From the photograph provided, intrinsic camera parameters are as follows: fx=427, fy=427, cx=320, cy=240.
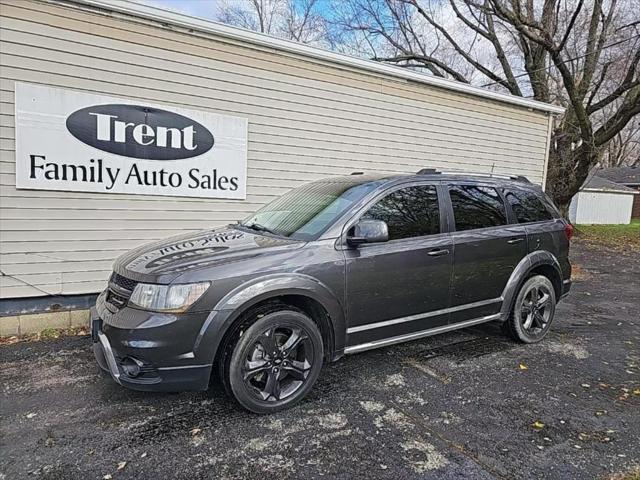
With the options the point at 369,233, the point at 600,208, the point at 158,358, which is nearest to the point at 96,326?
the point at 158,358

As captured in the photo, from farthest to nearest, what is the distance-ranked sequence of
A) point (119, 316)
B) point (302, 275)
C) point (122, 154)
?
point (122, 154)
point (302, 275)
point (119, 316)

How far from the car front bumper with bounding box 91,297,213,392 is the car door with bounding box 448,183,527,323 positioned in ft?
7.74

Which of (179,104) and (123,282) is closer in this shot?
(123,282)

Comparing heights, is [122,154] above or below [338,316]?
above

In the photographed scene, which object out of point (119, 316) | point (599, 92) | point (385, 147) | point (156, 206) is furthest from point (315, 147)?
point (599, 92)

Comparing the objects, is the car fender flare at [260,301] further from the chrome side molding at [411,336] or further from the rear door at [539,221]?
the rear door at [539,221]

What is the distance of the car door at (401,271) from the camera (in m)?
3.37

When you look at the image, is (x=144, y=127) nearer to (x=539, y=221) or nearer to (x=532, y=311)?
(x=539, y=221)

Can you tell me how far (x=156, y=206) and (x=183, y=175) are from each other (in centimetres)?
51

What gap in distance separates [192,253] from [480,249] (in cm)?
263

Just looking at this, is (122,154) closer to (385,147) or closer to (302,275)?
(302,275)

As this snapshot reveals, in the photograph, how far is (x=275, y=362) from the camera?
303 cm

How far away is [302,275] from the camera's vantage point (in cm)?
308

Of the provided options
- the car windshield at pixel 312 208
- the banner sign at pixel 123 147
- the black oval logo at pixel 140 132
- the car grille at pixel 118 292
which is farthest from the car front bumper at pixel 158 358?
the black oval logo at pixel 140 132
